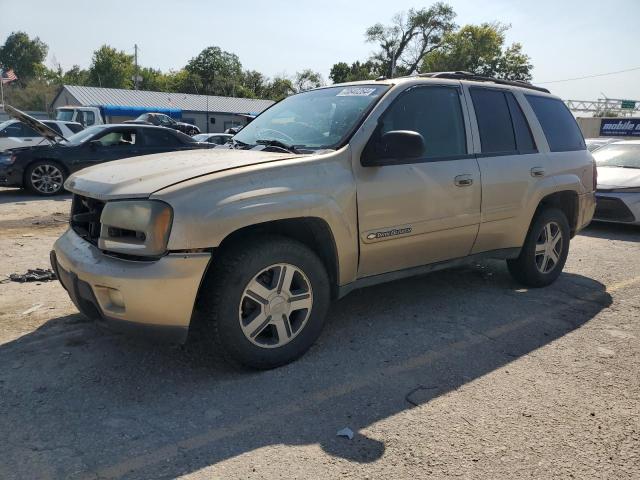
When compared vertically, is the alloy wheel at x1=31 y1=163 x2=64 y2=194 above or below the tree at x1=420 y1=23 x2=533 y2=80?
below

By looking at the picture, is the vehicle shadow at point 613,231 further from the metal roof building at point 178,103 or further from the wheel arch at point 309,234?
the metal roof building at point 178,103

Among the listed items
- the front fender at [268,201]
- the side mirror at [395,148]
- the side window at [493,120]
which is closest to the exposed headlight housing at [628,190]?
the side window at [493,120]

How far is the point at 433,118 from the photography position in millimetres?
4004

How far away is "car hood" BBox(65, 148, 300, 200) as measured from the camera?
2.88m

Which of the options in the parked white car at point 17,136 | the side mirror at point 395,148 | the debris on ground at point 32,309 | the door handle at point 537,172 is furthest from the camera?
the parked white car at point 17,136

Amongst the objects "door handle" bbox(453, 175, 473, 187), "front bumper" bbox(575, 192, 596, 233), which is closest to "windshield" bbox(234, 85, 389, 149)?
"door handle" bbox(453, 175, 473, 187)

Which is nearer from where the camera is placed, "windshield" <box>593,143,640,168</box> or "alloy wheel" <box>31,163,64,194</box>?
"windshield" <box>593,143,640,168</box>

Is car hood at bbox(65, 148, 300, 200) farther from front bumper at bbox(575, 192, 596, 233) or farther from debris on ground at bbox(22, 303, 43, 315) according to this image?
front bumper at bbox(575, 192, 596, 233)

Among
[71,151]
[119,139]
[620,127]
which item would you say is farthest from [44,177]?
[620,127]

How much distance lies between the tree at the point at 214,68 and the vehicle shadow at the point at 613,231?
72.0 m

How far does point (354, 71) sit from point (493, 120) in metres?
66.9

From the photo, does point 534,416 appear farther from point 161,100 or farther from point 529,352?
point 161,100

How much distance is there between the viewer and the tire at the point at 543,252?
4.83 meters

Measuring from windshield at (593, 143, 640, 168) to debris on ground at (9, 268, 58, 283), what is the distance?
9.17 meters
